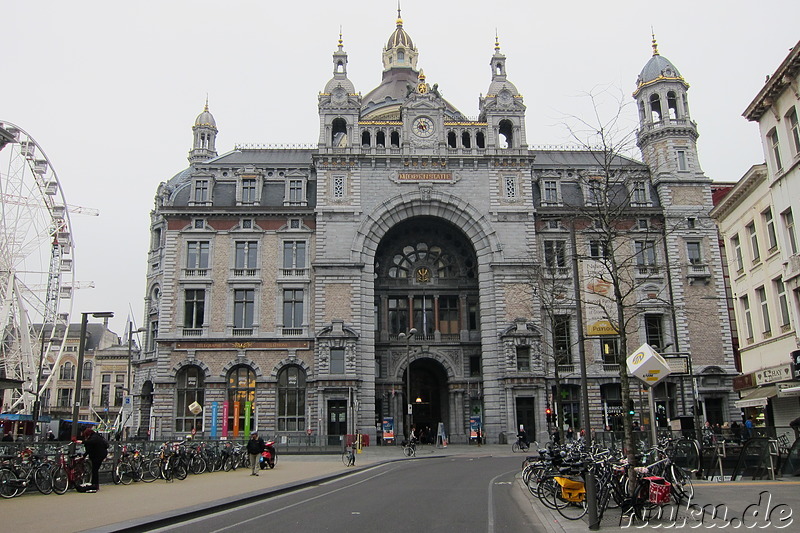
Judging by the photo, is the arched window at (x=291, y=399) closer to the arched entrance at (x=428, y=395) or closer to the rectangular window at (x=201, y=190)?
the arched entrance at (x=428, y=395)

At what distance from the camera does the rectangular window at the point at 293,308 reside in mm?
55062

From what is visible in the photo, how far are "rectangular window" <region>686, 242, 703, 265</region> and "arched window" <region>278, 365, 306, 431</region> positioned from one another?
3303cm

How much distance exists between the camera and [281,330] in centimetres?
5453

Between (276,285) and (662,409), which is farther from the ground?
(276,285)

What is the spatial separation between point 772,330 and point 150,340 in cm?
4761

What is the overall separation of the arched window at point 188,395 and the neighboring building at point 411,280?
15 cm

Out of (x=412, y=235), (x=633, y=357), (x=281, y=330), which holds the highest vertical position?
(x=412, y=235)

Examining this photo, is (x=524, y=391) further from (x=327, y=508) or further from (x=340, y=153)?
(x=327, y=508)

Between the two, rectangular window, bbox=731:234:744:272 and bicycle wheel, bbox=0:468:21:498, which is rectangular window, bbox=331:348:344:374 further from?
bicycle wheel, bbox=0:468:21:498

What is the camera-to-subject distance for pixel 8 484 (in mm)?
19062

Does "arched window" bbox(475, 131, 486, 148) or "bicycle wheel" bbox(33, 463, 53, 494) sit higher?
"arched window" bbox(475, 131, 486, 148)

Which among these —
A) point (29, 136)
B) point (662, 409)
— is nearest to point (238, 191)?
point (29, 136)

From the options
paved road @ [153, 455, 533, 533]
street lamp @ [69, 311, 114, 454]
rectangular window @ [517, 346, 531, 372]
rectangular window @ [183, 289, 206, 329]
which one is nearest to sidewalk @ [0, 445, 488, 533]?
paved road @ [153, 455, 533, 533]

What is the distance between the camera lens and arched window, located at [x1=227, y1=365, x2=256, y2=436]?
5297cm
